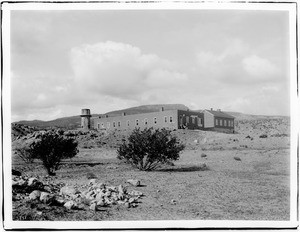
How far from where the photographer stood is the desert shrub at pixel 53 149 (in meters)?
8.29

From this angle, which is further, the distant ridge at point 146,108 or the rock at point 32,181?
the distant ridge at point 146,108

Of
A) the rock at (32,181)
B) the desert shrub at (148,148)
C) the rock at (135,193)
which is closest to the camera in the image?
the rock at (32,181)

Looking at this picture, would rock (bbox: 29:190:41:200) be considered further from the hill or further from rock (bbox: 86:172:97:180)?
the hill

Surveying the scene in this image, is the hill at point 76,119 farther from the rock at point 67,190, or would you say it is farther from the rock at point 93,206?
the rock at point 93,206

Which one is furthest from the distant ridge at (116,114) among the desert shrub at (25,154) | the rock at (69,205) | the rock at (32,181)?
the rock at (69,205)

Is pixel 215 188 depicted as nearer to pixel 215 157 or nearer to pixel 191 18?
pixel 215 157

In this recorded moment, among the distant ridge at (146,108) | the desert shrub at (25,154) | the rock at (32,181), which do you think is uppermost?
the distant ridge at (146,108)

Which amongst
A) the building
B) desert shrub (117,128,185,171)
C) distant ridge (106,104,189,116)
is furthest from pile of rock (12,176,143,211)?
the building

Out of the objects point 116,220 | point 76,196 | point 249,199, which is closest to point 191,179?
point 249,199

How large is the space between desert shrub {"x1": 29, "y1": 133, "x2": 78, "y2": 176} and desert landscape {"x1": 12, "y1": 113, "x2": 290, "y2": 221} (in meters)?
0.12

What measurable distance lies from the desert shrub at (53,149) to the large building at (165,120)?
555 millimetres

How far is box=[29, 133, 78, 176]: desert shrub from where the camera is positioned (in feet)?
27.2

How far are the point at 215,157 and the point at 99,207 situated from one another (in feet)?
8.41

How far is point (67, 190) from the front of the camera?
7840 mm
